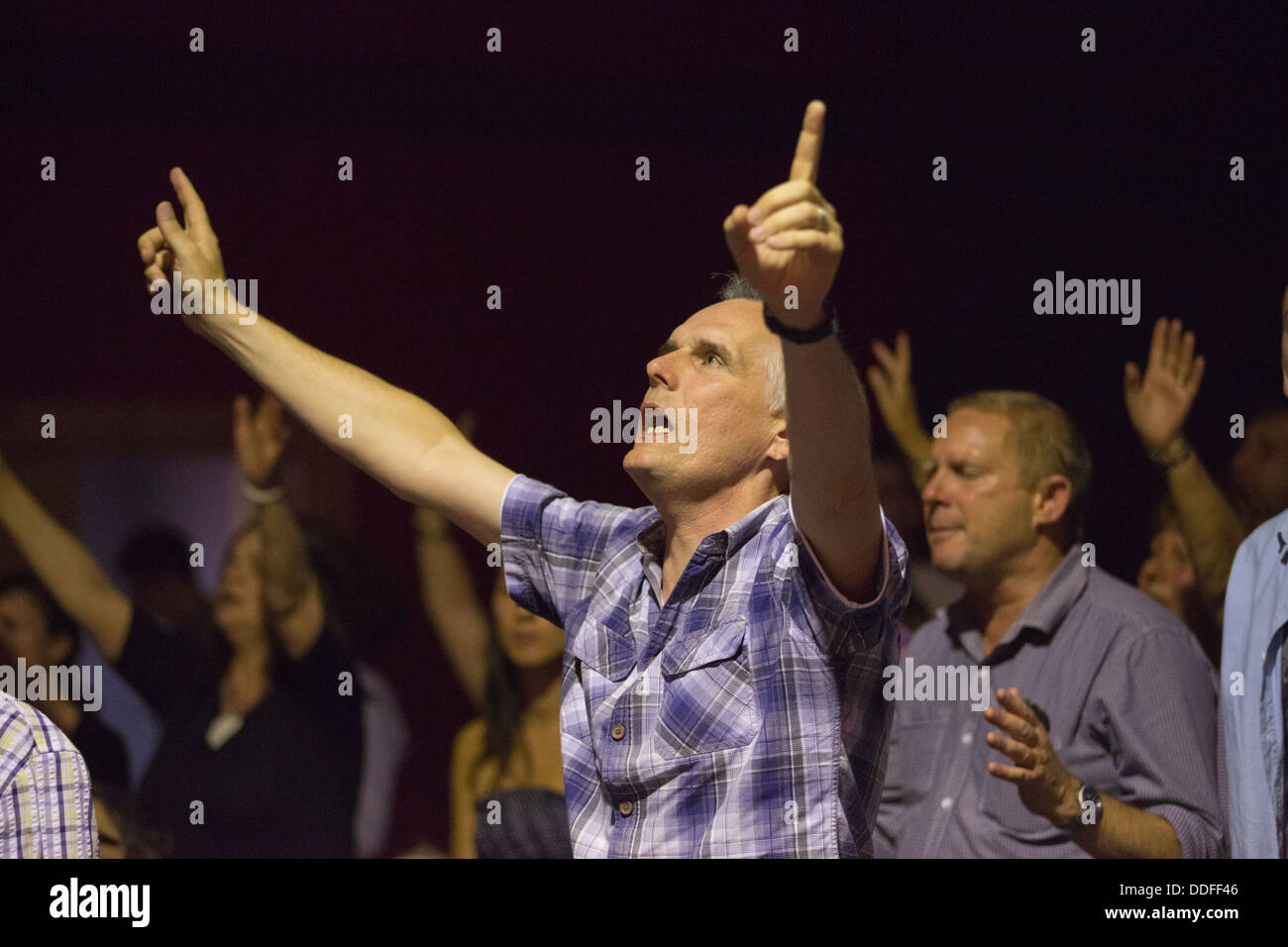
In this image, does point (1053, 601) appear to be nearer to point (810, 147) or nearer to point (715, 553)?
point (715, 553)

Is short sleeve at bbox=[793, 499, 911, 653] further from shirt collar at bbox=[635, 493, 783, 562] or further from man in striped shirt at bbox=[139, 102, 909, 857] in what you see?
shirt collar at bbox=[635, 493, 783, 562]

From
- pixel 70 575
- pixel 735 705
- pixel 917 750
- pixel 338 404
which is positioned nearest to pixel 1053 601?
pixel 917 750

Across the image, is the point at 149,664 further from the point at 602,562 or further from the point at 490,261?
the point at 602,562

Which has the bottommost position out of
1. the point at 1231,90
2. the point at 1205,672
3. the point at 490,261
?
the point at 1205,672

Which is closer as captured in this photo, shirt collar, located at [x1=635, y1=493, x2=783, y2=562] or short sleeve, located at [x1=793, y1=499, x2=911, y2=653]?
short sleeve, located at [x1=793, y1=499, x2=911, y2=653]

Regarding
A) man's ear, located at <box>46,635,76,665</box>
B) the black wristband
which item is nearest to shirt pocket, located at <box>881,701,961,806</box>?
the black wristband

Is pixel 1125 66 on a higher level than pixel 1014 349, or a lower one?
higher

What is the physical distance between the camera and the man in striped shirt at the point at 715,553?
1.50 meters

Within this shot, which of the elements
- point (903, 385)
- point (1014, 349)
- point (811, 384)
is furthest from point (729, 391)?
point (1014, 349)

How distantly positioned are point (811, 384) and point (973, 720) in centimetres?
176

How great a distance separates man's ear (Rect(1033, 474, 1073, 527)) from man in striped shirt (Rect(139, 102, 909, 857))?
1.31 meters

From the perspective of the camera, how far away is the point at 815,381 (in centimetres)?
148

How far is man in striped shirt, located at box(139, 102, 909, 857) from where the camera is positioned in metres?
1.50
